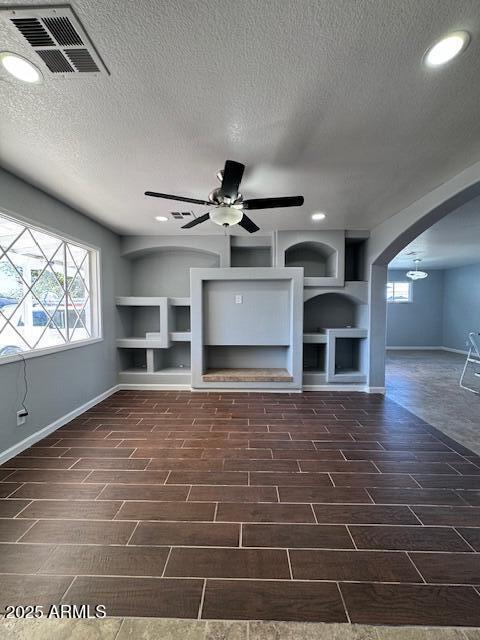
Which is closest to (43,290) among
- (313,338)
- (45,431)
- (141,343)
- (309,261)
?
(45,431)

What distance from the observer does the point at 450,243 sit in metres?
5.61

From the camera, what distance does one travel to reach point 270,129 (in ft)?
6.28

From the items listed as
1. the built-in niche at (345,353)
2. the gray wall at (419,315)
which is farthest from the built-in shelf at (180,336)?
the gray wall at (419,315)

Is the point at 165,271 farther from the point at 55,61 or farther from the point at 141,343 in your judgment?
the point at 55,61

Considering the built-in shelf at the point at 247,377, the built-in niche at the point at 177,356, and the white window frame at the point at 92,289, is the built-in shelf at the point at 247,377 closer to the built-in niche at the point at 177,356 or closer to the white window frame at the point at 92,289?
the built-in niche at the point at 177,356

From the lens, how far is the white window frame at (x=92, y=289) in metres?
2.62

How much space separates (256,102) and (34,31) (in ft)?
3.75

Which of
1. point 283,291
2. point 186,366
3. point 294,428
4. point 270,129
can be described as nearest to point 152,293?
point 186,366

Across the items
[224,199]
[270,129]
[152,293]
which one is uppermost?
[270,129]

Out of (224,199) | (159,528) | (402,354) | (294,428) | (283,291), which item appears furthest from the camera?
(402,354)

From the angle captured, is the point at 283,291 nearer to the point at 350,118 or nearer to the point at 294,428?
the point at 294,428

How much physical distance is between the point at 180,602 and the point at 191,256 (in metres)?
4.72

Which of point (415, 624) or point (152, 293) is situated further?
point (152, 293)

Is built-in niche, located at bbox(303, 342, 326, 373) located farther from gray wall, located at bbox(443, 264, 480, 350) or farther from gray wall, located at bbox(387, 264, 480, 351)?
gray wall, located at bbox(443, 264, 480, 350)
